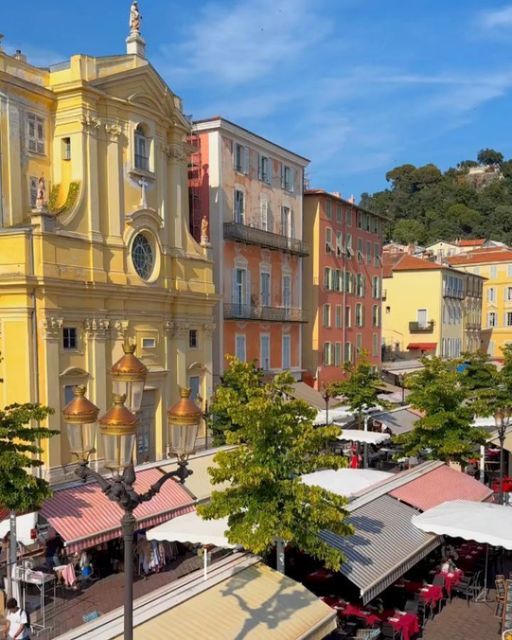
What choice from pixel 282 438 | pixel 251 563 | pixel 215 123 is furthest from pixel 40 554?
pixel 215 123

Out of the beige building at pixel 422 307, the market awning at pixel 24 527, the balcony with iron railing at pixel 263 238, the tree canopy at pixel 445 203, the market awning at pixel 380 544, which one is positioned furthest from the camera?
the tree canopy at pixel 445 203

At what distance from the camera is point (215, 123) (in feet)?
106

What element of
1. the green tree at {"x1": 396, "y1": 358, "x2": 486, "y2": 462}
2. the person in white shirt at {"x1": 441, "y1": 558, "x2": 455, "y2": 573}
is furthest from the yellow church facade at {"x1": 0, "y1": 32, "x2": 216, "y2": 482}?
the person in white shirt at {"x1": 441, "y1": 558, "x2": 455, "y2": 573}

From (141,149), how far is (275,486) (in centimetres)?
1887

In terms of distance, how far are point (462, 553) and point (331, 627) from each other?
26.3 ft

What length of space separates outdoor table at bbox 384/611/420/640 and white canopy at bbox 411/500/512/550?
1.89 metres

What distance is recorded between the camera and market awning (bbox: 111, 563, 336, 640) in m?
9.67

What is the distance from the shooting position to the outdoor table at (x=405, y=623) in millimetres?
13159

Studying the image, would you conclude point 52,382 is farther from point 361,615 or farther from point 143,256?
point 361,615

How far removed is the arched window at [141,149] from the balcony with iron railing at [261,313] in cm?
863

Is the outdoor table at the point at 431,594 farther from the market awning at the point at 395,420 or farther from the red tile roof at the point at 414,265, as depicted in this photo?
the red tile roof at the point at 414,265

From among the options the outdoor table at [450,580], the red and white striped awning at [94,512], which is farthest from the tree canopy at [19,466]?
the outdoor table at [450,580]

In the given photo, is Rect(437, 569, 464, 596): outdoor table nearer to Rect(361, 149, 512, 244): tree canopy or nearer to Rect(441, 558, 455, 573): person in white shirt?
Rect(441, 558, 455, 573): person in white shirt

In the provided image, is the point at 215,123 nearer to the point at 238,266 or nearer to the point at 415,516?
the point at 238,266
